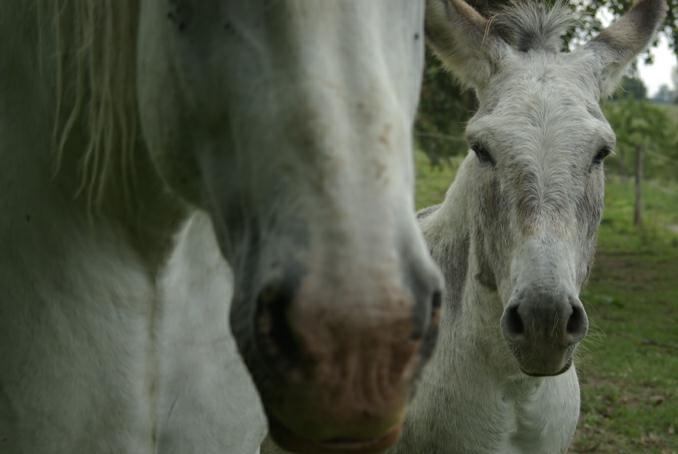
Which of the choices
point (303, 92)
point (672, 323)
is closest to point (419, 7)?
point (303, 92)

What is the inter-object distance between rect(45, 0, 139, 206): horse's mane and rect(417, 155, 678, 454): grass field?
8.71 feet

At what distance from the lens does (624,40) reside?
3508 mm

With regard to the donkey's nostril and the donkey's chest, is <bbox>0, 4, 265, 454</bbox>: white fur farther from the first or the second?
the donkey's chest

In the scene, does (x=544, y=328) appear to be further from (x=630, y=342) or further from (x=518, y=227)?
(x=630, y=342)

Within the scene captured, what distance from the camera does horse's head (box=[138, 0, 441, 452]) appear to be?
3.33 feet

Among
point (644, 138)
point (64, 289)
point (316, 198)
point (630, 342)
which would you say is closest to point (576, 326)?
point (64, 289)

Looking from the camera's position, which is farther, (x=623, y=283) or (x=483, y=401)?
(x=623, y=283)

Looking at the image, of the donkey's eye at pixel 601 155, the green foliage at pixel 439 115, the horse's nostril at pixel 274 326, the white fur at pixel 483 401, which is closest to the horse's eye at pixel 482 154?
the white fur at pixel 483 401

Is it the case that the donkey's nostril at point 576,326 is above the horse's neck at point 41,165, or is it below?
below

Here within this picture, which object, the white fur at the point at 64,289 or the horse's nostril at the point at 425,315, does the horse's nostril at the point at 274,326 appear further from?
the white fur at the point at 64,289

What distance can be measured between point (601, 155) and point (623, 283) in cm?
826

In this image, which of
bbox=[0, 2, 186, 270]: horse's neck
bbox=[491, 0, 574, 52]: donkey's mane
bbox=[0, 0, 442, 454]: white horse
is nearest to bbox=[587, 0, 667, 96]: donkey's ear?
bbox=[491, 0, 574, 52]: donkey's mane

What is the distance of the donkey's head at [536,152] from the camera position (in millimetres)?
2666

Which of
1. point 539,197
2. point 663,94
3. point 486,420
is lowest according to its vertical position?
point 663,94
